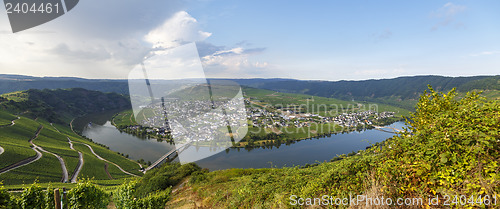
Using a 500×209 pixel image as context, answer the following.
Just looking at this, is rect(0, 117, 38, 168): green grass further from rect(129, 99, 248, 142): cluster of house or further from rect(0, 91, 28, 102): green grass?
rect(0, 91, 28, 102): green grass

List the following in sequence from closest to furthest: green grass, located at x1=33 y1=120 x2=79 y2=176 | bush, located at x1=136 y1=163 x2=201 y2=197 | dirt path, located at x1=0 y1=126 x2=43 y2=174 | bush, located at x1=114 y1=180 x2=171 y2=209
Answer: bush, located at x1=114 y1=180 x2=171 y2=209, bush, located at x1=136 y1=163 x2=201 y2=197, dirt path, located at x1=0 y1=126 x2=43 y2=174, green grass, located at x1=33 y1=120 x2=79 y2=176

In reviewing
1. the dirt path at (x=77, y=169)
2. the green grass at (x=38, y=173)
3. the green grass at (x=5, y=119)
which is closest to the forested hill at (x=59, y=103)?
the green grass at (x=5, y=119)

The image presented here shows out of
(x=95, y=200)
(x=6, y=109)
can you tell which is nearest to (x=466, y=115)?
(x=95, y=200)

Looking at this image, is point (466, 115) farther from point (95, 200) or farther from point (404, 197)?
point (95, 200)

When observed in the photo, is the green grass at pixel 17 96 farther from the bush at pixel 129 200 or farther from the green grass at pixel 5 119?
the bush at pixel 129 200

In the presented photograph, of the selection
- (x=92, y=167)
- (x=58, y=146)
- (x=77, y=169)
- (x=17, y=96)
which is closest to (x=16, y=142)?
(x=58, y=146)

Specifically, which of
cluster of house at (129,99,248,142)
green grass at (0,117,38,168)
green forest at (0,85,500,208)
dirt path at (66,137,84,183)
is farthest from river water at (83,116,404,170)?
green forest at (0,85,500,208)
